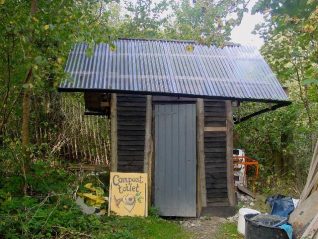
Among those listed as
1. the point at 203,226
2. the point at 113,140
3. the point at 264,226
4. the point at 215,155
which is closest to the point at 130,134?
the point at 113,140

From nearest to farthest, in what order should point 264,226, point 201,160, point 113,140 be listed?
point 264,226
point 113,140
point 201,160

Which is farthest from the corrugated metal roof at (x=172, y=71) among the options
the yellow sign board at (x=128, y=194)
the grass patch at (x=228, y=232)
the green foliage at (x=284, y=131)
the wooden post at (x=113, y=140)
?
the grass patch at (x=228, y=232)

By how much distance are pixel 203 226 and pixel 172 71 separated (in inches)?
124

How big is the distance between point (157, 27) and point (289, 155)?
8.16m

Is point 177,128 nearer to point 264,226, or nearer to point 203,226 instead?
point 203,226

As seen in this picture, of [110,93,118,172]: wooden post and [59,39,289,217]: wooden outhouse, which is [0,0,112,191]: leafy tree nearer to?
[59,39,289,217]: wooden outhouse

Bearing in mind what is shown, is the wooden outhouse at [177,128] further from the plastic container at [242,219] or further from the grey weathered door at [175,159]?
the plastic container at [242,219]

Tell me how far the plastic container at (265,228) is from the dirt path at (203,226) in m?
1.04

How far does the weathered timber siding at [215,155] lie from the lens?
7.53 meters

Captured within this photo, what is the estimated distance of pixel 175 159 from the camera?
24.7 ft

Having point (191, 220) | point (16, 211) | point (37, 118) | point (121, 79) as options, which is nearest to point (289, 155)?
point (191, 220)

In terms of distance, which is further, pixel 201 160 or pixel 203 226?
pixel 201 160

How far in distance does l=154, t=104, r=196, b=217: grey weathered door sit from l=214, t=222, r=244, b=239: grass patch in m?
0.79

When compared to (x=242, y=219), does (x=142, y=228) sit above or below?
below
